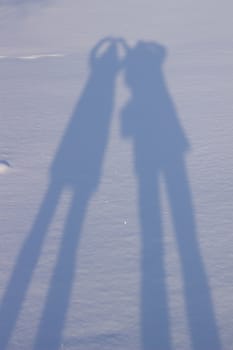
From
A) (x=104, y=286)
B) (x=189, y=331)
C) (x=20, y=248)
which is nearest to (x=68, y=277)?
(x=104, y=286)

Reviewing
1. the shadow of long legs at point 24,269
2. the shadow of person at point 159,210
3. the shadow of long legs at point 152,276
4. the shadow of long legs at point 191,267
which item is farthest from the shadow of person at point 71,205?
the shadow of long legs at point 191,267

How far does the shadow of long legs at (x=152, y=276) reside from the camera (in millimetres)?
4676

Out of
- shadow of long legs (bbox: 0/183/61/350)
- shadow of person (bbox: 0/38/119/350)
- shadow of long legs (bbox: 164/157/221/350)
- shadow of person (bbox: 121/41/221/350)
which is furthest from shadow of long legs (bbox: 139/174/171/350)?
shadow of long legs (bbox: 0/183/61/350)

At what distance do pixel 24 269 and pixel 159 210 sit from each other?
1.57 metres

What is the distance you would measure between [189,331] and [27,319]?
128 centimetres

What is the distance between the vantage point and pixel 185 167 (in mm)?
7336

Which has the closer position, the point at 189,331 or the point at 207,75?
the point at 189,331

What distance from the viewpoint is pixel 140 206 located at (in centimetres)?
652

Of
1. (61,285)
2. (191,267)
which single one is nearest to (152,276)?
(191,267)

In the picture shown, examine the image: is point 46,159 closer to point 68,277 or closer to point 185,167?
point 185,167

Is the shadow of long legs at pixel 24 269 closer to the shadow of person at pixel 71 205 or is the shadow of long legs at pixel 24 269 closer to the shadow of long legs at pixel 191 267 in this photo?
the shadow of person at pixel 71 205

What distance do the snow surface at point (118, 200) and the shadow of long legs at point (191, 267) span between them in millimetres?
13

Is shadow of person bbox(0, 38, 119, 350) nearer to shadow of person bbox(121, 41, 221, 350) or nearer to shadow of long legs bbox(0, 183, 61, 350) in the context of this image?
shadow of long legs bbox(0, 183, 61, 350)

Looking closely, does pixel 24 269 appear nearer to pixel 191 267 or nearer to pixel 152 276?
pixel 152 276
